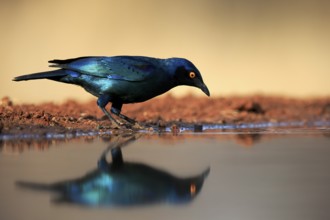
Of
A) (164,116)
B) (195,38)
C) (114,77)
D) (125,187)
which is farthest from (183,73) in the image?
(195,38)

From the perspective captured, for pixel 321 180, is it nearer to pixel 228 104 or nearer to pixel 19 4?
Answer: pixel 228 104

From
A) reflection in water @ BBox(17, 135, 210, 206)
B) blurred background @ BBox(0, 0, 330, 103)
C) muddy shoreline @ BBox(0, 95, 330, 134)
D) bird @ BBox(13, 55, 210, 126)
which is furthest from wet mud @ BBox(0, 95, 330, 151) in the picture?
blurred background @ BBox(0, 0, 330, 103)

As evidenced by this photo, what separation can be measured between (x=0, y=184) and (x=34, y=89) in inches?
343

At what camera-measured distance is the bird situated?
17.0 ft

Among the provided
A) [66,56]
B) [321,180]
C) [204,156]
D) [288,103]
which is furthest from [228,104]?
[321,180]

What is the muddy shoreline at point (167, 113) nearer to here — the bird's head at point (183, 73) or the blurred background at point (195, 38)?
the bird's head at point (183, 73)

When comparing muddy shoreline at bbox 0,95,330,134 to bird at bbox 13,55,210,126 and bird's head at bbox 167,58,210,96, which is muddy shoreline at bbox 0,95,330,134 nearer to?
bird at bbox 13,55,210,126

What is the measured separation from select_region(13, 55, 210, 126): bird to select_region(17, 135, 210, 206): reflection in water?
104 inches

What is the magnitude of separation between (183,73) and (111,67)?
0.65 meters

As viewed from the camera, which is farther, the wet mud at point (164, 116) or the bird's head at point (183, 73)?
the bird's head at point (183, 73)

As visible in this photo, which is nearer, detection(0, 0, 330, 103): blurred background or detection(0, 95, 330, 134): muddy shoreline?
detection(0, 95, 330, 134): muddy shoreline

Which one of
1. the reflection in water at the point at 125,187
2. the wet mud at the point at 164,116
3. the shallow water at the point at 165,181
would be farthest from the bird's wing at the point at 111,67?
the reflection in water at the point at 125,187

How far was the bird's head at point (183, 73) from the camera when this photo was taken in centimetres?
544

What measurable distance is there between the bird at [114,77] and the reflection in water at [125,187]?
2.64m
